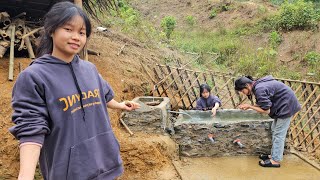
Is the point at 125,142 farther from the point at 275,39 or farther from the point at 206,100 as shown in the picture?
the point at 275,39

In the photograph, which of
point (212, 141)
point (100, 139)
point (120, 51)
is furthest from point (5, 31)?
point (100, 139)

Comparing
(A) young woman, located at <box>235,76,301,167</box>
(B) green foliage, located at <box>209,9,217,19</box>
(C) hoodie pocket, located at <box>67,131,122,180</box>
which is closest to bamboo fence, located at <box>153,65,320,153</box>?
(A) young woman, located at <box>235,76,301,167</box>

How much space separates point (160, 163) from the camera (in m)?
4.91

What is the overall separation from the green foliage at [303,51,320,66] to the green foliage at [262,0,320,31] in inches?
114

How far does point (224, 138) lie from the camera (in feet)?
17.8

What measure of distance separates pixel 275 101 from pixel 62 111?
3884 millimetres

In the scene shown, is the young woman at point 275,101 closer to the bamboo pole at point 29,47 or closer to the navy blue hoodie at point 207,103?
the navy blue hoodie at point 207,103

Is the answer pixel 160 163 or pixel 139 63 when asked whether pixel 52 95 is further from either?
pixel 139 63

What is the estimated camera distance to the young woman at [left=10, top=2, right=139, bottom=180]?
144cm

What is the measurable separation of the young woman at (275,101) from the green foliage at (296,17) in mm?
12522

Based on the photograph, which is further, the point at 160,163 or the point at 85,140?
the point at 160,163

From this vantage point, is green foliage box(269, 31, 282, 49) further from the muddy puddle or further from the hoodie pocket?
the hoodie pocket

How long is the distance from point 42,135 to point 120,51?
7834 mm

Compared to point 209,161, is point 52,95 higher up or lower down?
higher up
